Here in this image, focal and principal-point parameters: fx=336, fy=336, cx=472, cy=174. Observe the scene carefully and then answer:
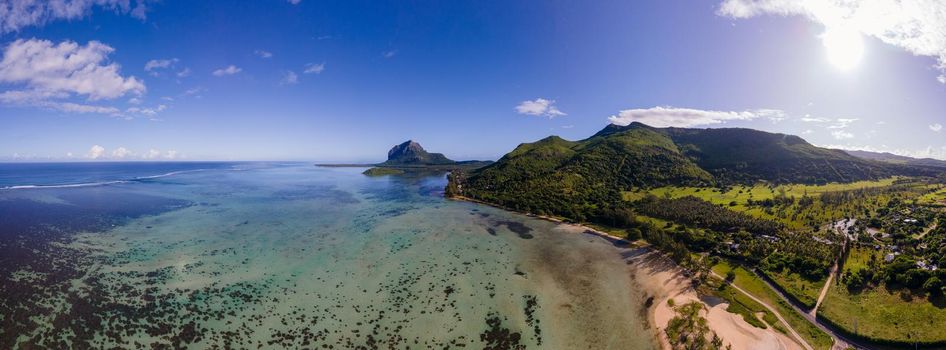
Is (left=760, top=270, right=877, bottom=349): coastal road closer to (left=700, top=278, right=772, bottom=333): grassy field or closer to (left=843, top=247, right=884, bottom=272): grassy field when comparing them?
(left=700, top=278, right=772, bottom=333): grassy field

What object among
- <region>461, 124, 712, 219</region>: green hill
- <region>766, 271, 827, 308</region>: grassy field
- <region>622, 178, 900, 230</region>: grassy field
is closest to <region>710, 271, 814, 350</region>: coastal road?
<region>766, 271, 827, 308</region>: grassy field

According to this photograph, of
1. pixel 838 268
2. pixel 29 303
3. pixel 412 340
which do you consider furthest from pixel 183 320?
pixel 838 268

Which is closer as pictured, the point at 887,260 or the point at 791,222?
the point at 887,260

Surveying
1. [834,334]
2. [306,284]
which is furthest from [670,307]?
[306,284]

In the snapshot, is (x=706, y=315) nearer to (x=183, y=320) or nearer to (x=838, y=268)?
(x=838, y=268)

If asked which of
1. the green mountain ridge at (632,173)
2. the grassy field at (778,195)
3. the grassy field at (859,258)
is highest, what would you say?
the green mountain ridge at (632,173)

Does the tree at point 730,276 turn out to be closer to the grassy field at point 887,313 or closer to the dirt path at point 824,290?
the dirt path at point 824,290

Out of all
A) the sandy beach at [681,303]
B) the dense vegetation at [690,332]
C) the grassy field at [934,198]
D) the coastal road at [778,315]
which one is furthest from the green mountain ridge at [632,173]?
the dense vegetation at [690,332]
